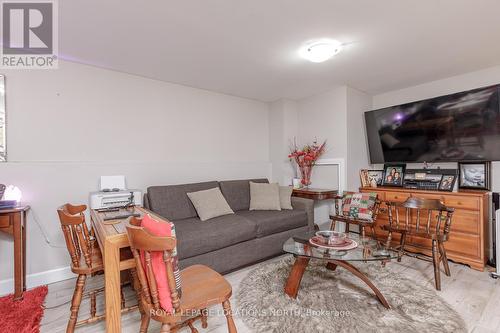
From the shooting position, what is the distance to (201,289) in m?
1.35

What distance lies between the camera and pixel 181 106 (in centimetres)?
333

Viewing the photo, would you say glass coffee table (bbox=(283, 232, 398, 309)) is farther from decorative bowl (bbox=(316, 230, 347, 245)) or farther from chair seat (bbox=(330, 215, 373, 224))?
chair seat (bbox=(330, 215, 373, 224))

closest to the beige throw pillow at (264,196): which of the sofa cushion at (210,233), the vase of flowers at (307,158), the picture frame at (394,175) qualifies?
the sofa cushion at (210,233)

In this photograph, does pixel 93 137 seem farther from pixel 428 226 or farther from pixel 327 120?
pixel 428 226

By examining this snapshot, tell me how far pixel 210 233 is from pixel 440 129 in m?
3.06

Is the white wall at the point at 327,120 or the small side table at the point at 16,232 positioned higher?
the white wall at the point at 327,120

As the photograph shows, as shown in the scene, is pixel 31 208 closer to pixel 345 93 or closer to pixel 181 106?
pixel 181 106

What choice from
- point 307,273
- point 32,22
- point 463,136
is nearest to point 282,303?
point 307,273

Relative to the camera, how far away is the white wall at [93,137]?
234cm

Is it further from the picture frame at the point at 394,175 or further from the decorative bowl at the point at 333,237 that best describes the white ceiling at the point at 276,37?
the decorative bowl at the point at 333,237

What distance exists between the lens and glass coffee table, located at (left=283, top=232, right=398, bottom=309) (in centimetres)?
179

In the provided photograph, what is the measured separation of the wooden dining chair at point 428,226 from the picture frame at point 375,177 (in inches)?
22.5

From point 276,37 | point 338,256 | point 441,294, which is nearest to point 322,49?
point 276,37

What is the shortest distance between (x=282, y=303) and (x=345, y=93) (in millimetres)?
2880
